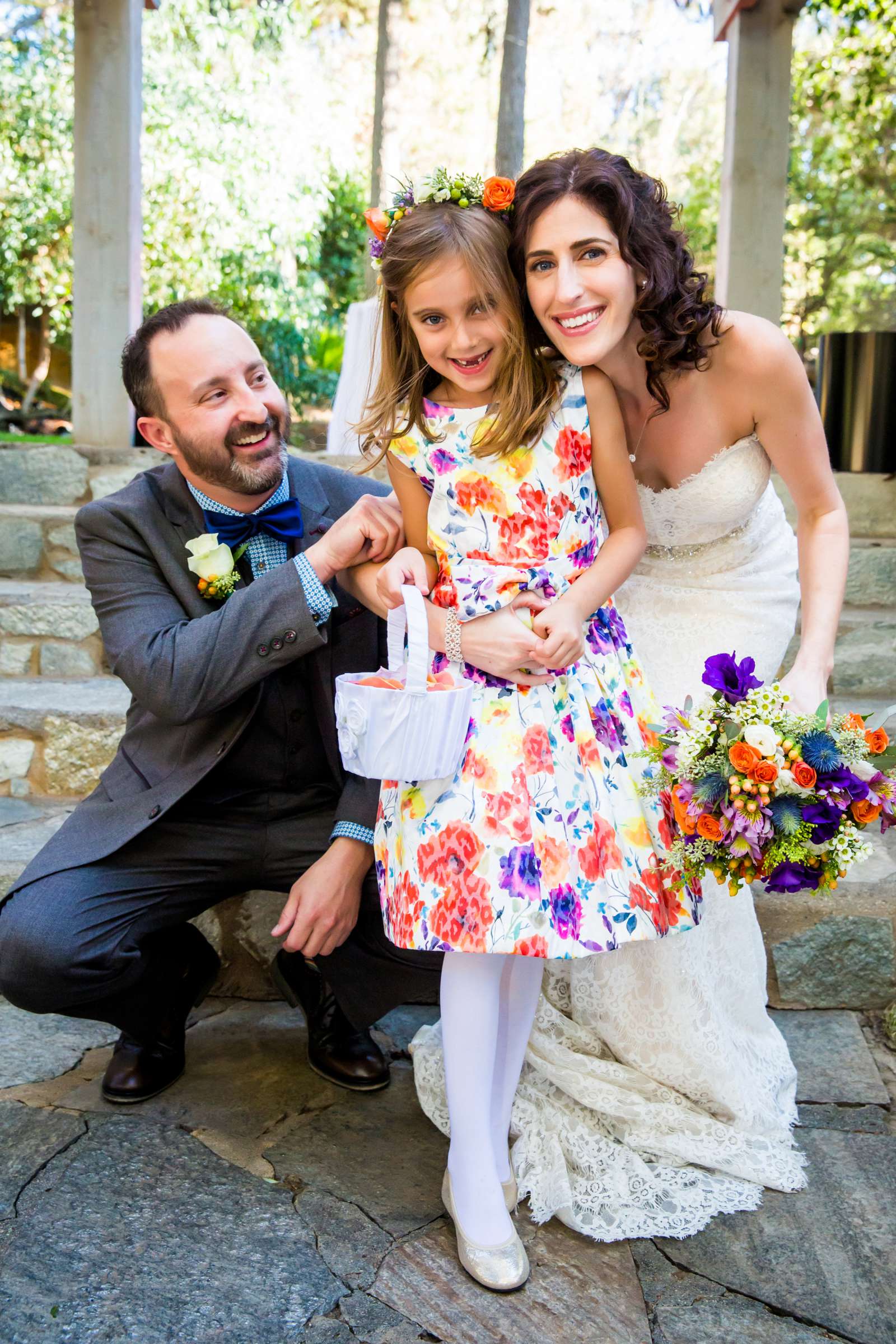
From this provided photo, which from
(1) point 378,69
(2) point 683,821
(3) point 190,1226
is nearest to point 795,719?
(2) point 683,821

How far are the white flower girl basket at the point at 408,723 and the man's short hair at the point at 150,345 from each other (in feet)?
3.48

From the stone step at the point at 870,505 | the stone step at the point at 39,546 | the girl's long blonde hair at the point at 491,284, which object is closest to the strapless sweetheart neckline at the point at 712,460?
the girl's long blonde hair at the point at 491,284

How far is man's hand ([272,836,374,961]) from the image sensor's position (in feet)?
7.68

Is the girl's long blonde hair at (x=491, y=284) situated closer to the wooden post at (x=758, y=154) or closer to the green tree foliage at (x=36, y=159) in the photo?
the wooden post at (x=758, y=154)

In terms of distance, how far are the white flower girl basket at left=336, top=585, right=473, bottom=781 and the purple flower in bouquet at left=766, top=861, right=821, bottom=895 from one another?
53cm

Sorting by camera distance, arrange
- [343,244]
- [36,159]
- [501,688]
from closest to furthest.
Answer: [501,688], [36,159], [343,244]

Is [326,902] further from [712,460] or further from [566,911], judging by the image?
[712,460]

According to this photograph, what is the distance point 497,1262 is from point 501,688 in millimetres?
974

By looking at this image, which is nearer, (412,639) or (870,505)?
(412,639)

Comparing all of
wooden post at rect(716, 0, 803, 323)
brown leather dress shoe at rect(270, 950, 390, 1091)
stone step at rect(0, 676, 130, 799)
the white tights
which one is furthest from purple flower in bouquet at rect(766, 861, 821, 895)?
wooden post at rect(716, 0, 803, 323)

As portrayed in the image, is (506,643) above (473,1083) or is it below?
above

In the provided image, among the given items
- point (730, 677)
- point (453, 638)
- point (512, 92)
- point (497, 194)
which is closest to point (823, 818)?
point (730, 677)

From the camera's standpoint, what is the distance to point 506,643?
1985 millimetres

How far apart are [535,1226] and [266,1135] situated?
600 millimetres
